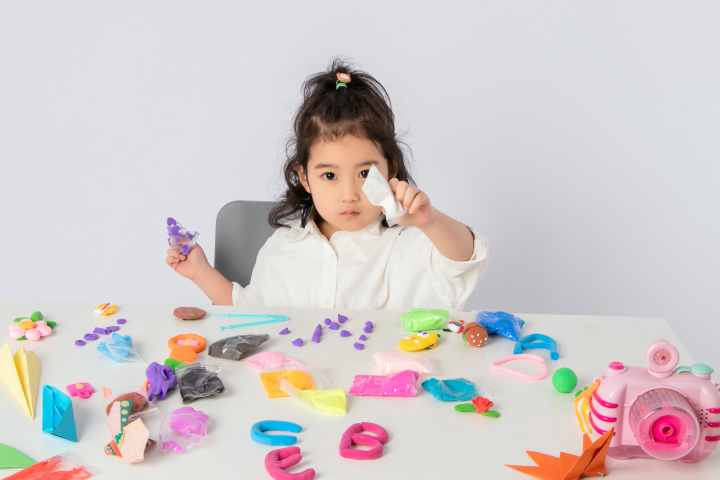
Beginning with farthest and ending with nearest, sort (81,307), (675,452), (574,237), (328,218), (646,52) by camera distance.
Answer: (574,237), (646,52), (328,218), (81,307), (675,452)

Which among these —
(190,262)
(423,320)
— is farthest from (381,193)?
(190,262)

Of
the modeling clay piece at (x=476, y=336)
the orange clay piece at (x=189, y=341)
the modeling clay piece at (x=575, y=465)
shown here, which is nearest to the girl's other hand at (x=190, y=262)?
the orange clay piece at (x=189, y=341)

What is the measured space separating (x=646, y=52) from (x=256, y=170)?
1.20 meters

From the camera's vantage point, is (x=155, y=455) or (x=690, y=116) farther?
(x=690, y=116)

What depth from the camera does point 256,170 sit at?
76.3 inches

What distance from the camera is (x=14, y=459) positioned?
0.59 meters

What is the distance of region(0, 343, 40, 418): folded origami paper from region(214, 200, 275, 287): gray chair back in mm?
632

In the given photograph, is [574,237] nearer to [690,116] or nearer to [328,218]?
[690,116]

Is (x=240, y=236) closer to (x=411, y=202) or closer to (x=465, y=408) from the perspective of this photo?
(x=411, y=202)

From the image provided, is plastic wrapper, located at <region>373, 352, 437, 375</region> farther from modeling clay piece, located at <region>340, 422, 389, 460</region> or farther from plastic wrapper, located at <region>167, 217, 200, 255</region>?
plastic wrapper, located at <region>167, 217, 200, 255</region>

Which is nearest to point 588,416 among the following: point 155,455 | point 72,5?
point 155,455

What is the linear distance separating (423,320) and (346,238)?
1.61 feet

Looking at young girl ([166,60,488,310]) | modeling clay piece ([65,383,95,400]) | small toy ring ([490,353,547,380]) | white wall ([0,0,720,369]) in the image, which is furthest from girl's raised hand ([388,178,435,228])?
white wall ([0,0,720,369])

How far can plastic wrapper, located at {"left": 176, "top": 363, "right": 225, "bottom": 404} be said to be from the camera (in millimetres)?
699
